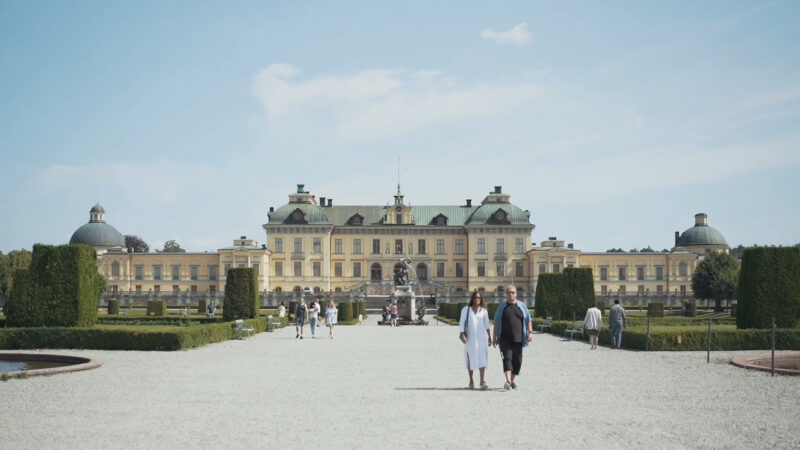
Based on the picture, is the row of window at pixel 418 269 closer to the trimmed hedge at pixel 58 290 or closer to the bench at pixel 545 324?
the bench at pixel 545 324

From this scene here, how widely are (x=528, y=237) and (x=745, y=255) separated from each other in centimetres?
5326

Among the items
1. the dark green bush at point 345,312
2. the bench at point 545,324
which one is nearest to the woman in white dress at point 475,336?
the bench at point 545,324

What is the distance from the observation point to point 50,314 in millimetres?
19703

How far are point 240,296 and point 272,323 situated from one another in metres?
2.34

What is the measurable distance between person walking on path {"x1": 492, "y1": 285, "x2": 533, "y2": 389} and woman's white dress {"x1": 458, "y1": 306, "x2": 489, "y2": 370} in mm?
169

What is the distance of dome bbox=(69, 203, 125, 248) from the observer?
8062 centimetres

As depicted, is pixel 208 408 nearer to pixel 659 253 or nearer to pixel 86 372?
pixel 86 372

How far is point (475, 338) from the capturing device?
35.9 feet

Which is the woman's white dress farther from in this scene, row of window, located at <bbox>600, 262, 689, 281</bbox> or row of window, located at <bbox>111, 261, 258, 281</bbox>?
row of window, located at <bbox>600, 262, 689, 281</bbox>

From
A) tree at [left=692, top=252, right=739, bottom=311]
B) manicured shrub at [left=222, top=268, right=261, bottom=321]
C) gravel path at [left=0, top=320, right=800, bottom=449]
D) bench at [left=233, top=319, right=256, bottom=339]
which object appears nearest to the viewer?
gravel path at [left=0, top=320, right=800, bottom=449]

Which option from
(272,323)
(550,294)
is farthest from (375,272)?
(272,323)

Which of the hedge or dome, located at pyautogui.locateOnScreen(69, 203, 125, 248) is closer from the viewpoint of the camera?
the hedge

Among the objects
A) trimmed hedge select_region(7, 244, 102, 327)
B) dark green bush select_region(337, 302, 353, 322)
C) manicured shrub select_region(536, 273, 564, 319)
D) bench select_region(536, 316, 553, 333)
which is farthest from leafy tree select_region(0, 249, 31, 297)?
bench select_region(536, 316, 553, 333)

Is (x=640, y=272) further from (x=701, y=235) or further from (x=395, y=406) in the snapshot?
(x=395, y=406)
